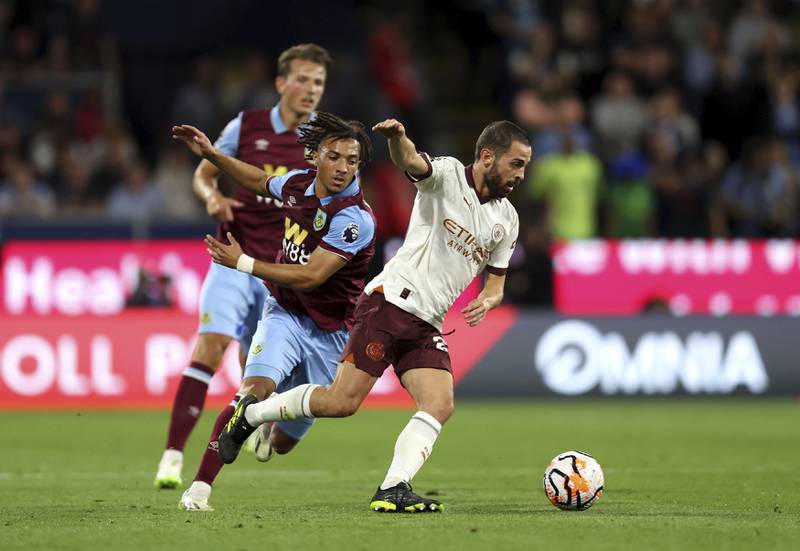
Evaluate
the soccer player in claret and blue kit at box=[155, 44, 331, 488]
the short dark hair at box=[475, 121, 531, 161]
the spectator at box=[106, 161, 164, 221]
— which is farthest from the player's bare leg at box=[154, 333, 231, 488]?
the spectator at box=[106, 161, 164, 221]

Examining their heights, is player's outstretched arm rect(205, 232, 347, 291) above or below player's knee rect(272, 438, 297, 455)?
above

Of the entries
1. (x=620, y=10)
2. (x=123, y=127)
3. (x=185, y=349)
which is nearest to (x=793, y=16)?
(x=620, y=10)

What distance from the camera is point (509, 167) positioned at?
7320 mm

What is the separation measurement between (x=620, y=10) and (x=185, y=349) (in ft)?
30.5

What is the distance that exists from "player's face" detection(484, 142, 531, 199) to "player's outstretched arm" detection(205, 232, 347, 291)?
89cm

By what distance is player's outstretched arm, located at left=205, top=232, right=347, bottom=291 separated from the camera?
722 centimetres

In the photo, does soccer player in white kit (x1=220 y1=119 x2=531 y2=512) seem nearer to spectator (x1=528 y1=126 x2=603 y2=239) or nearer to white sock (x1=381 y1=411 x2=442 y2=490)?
white sock (x1=381 y1=411 x2=442 y2=490)

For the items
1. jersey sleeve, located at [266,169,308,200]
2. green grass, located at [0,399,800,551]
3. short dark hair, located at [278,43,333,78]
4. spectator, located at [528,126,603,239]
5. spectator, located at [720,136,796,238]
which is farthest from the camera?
spectator, located at [720,136,796,238]

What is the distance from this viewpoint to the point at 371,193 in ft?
60.0

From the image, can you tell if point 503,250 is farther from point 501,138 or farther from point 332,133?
point 332,133

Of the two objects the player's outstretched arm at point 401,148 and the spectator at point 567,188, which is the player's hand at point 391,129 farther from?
the spectator at point 567,188

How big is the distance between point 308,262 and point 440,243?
69cm

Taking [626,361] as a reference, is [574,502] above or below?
below

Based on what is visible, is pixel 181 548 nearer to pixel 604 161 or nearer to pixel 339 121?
pixel 339 121
